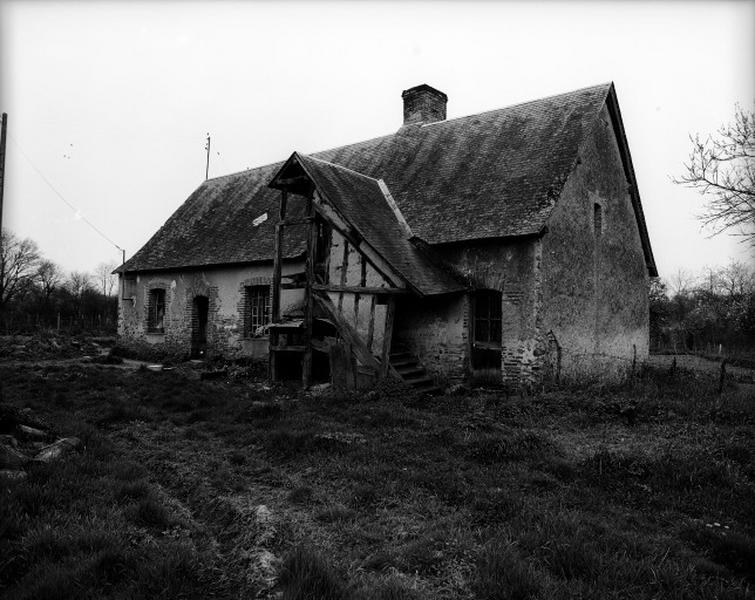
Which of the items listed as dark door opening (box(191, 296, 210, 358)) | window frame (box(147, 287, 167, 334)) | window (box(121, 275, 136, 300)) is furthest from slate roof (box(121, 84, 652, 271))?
dark door opening (box(191, 296, 210, 358))

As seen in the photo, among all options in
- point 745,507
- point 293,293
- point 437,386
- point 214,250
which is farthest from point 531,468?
point 214,250

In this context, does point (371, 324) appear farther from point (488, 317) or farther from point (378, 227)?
point (488, 317)

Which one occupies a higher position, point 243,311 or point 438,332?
point 243,311

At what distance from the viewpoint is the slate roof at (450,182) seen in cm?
1256

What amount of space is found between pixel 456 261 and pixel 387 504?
27.7 feet

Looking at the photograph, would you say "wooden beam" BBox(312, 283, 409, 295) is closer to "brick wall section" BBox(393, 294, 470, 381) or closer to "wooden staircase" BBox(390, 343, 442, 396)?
"wooden staircase" BBox(390, 343, 442, 396)

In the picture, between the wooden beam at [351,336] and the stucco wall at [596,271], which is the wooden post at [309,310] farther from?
the stucco wall at [596,271]

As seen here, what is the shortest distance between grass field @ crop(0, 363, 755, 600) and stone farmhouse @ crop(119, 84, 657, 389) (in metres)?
3.03

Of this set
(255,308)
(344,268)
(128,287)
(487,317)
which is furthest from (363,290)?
(128,287)

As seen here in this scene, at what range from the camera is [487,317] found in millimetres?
12672

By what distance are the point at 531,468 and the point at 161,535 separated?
4.02 meters

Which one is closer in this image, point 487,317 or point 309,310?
point 309,310

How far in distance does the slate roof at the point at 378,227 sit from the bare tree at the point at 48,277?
60.2 metres

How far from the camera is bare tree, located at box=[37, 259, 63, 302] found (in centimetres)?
6331
